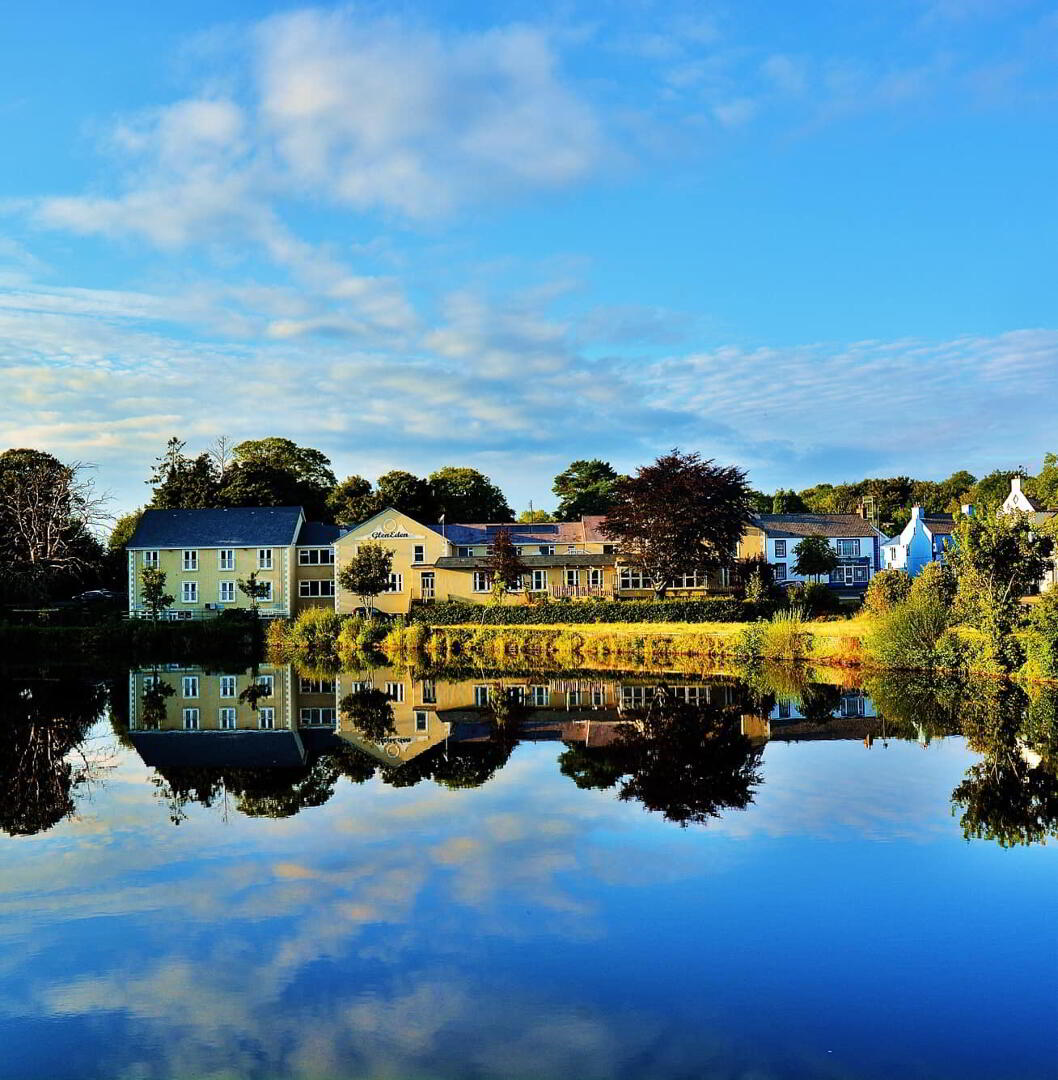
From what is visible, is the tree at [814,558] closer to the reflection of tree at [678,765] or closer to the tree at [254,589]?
the tree at [254,589]

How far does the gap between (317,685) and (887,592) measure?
18.9 meters

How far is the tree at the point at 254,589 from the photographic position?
164 feet

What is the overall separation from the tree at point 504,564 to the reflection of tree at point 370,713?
19.5 metres

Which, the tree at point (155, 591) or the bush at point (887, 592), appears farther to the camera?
the tree at point (155, 591)

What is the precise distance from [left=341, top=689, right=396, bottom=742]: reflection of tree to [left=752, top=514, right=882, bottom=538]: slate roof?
126 feet

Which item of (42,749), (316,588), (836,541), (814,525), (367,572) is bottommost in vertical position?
(42,749)

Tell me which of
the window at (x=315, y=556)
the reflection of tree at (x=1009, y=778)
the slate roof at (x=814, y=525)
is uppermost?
the slate roof at (x=814, y=525)

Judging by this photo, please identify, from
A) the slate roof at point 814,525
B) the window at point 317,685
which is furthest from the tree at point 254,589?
the slate roof at point 814,525

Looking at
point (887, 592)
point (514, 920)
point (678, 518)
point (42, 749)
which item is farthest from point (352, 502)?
point (514, 920)

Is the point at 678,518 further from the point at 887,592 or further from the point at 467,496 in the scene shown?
the point at 467,496

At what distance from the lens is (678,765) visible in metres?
15.7

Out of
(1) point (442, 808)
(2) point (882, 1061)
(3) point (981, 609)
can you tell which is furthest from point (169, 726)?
(3) point (981, 609)

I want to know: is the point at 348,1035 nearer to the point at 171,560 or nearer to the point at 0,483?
the point at 171,560

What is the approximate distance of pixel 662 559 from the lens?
43531mm
